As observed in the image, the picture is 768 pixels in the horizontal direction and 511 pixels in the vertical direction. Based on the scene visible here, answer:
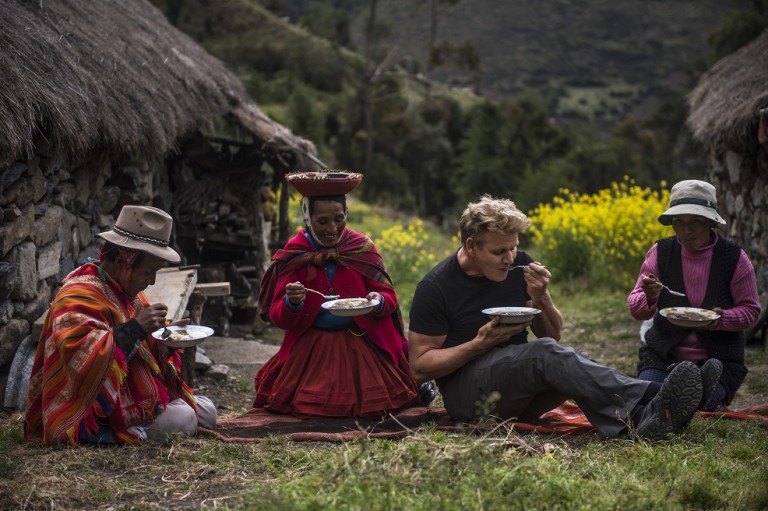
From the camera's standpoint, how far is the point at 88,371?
3.97 meters

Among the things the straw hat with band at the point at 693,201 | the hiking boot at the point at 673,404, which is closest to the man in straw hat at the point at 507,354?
the hiking boot at the point at 673,404

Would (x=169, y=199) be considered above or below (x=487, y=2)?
below

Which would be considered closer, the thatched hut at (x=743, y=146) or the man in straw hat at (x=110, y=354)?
→ the man in straw hat at (x=110, y=354)

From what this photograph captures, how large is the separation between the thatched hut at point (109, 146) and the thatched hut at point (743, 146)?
13.0 feet

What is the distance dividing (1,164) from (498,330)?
2876 millimetres

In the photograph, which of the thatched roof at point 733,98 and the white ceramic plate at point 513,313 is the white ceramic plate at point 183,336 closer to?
the white ceramic plate at point 513,313

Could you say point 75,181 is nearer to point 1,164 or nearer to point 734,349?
point 1,164

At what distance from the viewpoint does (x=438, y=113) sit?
112 ft

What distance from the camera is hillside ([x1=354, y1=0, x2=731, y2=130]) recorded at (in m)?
53.6

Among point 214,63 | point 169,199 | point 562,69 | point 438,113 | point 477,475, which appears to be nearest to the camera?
point 477,475

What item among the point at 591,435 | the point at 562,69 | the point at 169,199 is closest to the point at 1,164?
the point at 591,435

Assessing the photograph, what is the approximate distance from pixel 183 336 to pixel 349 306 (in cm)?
89

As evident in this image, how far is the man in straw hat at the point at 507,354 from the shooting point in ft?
13.4

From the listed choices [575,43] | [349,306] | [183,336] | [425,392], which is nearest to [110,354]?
[183,336]
